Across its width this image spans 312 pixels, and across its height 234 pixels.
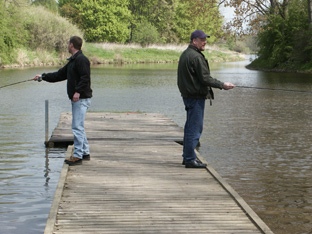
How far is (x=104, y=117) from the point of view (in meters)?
12.9

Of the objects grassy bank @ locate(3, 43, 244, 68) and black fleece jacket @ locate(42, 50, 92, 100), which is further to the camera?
grassy bank @ locate(3, 43, 244, 68)

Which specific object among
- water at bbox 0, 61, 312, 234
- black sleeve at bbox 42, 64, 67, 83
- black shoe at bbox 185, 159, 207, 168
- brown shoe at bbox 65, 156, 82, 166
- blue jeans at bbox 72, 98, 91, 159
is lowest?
water at bbox 0, 61, 312, 234

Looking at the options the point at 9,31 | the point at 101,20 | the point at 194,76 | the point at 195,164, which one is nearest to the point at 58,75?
the point at 194,76

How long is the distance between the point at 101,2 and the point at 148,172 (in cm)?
6871

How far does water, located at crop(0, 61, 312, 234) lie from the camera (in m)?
6.05

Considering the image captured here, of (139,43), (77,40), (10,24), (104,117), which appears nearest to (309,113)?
(104,117)

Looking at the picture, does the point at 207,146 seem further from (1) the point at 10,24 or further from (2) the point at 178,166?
(1) the point at 10,24

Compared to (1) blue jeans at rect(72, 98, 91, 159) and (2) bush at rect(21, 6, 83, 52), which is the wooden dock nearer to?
(1) blue jeans at rect(72, 98, 91, 159)

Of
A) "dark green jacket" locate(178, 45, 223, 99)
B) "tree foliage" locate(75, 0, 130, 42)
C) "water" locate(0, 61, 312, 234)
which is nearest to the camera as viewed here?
"water" locate(0, 61, 312, 234)

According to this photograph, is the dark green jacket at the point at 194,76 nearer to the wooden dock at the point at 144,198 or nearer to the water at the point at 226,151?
the wooden dock at the point at 144,198

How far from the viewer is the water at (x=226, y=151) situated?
605 cm

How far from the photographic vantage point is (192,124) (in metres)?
6.94

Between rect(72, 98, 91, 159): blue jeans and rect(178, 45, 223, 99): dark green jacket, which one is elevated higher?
rect(178, 45, 223, 99): dark green jacket

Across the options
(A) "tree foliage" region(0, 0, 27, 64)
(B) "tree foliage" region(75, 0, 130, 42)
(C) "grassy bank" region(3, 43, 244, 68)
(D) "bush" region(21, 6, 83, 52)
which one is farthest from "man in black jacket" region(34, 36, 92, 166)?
(B) "tree foliage" region(75, 0, 130, 42)
